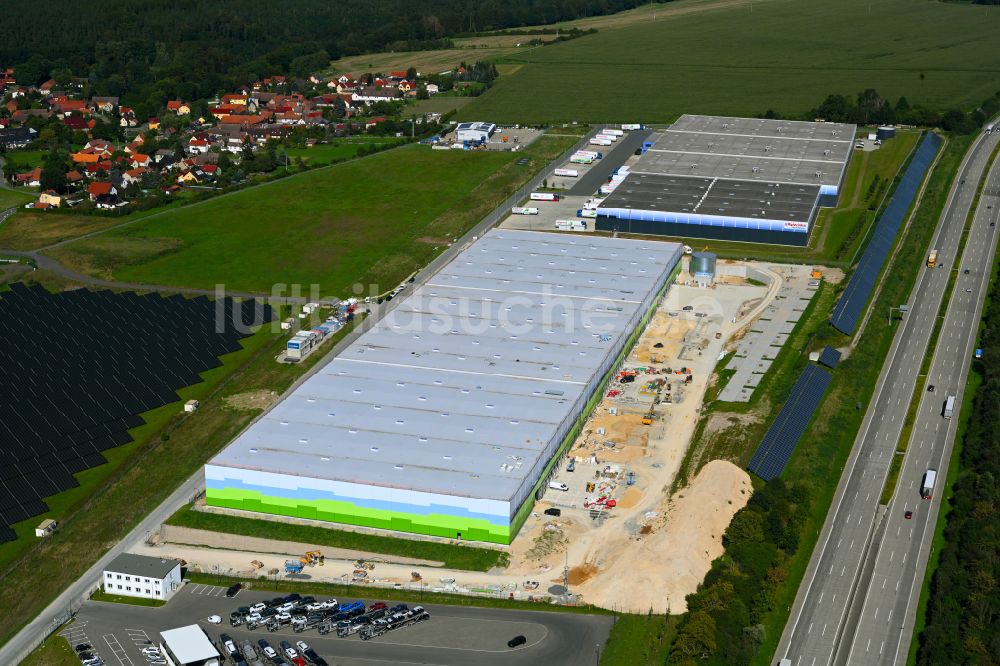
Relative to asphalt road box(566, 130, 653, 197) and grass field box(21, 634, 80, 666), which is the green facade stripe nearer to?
grass field box(21, 634, 80, 666)

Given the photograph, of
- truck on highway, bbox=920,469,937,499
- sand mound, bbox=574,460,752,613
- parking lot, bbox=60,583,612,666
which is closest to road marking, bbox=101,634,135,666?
parking lot, bbox=60,583,612,666

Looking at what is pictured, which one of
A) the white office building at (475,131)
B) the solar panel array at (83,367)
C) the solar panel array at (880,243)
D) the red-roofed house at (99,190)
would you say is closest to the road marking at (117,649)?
the solar panel array at (83,367)

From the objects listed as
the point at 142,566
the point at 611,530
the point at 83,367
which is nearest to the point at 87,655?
the point at 142,566

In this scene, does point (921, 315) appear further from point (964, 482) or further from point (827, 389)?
point (964, 482)

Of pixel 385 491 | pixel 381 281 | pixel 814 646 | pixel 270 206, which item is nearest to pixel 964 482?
pixel 814 646

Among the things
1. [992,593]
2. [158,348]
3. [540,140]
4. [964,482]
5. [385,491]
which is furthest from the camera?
[540,140]

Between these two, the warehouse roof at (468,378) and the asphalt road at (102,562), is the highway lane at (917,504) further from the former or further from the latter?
A: the asphalt road at (102,562)

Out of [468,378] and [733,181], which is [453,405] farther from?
[733,181]
